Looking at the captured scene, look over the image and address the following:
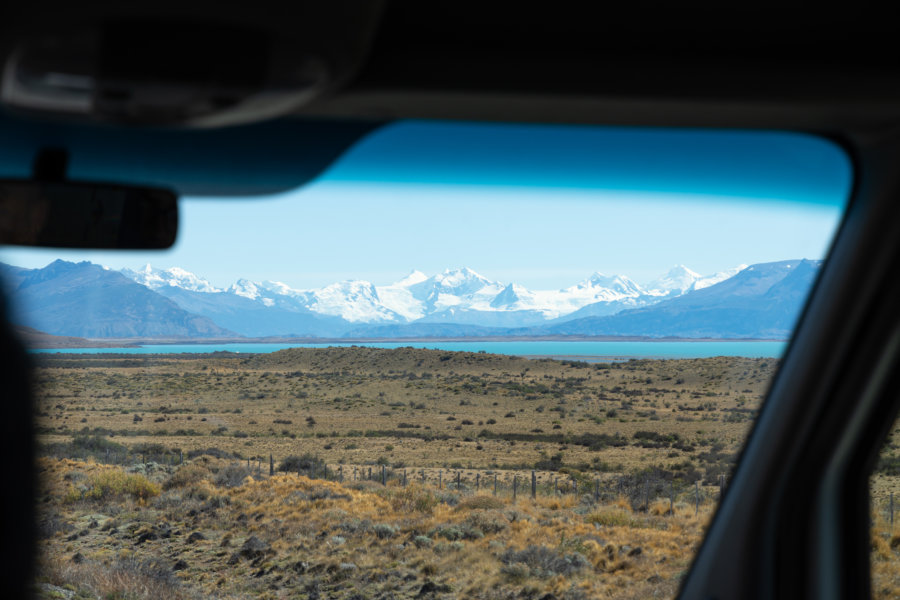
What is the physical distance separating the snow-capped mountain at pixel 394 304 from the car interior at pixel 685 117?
36.0 feet

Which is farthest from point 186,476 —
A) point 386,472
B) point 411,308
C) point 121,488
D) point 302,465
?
point 411,308

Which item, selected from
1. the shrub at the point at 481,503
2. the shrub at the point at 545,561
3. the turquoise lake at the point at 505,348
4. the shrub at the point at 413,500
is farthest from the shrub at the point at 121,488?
the shrub at the point at 545,561

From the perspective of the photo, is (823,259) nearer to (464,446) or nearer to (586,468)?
(586,468)

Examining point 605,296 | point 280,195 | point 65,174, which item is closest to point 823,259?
point 280,195

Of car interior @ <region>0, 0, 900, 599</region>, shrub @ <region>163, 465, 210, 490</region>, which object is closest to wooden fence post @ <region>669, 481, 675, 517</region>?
shrub @ <region>163, 465, 210, 490</region>

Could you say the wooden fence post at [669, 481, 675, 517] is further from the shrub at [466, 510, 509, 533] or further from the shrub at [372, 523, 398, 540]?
the shrub at [372, 523, 398, 540]

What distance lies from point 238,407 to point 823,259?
34.2m

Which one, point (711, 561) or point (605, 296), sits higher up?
point (605, 296)

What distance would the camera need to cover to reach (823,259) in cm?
247

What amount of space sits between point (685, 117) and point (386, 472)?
21843mm

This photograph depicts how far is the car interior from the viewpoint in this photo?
5.10ft

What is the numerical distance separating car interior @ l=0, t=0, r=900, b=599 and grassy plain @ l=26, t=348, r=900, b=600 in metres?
0.33

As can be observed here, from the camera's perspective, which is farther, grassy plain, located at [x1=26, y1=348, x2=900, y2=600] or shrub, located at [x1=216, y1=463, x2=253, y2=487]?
shrub, located at [x1=216, y1=463, x2=253, y2=487]

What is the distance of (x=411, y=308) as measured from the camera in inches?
1038
